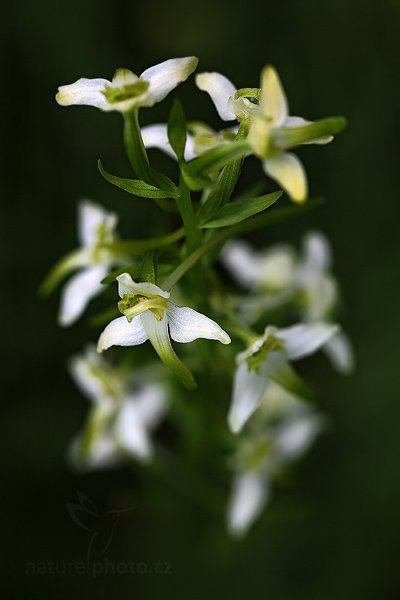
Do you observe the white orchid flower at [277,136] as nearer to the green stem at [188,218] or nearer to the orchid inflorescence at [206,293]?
the orchid inflorescence at [206,293]

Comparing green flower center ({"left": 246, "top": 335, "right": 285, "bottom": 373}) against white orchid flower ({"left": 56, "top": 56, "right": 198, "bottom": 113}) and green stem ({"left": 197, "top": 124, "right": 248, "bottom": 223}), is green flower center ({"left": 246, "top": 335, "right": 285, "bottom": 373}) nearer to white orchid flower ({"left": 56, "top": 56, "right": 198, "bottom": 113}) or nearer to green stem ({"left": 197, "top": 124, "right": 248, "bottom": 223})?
green stem ({"left": 197, "top": 124, "right": 248, "bottom": 223})

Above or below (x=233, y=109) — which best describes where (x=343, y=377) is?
below

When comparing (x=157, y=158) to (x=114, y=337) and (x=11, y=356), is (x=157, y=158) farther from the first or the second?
(x=114, y=337)

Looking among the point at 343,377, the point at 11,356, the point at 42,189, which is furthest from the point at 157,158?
the point at 343,377

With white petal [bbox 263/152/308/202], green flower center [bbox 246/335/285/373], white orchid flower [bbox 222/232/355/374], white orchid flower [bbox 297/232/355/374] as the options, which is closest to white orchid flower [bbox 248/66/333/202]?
white petal [bbox 263/152/308/202]

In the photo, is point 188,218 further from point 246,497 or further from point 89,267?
point 246,497
